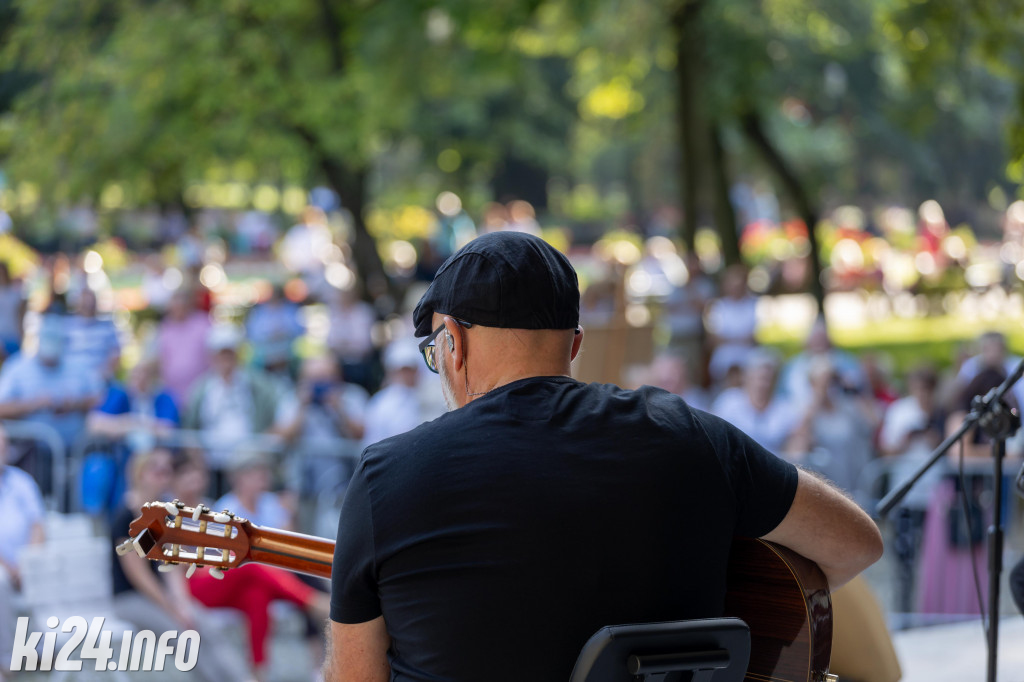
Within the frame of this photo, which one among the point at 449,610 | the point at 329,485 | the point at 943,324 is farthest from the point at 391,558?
the point at 943,324

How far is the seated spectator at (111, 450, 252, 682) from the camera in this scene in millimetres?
5531

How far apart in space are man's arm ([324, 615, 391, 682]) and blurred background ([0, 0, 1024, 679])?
60.9 inches

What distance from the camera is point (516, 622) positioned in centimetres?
181

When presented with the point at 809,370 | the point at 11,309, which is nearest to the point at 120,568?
the point at 809,370

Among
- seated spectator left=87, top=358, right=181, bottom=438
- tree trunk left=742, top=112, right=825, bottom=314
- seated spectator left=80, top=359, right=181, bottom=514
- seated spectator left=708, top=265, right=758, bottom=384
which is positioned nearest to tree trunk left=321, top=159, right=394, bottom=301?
seated spectator left=708, top=265, right=758, bottom=384

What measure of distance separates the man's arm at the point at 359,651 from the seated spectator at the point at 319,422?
5.75 metres

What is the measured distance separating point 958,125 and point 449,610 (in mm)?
23000

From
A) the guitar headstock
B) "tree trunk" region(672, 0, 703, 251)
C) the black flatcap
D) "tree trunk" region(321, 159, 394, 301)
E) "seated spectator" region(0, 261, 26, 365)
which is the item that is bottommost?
the guitar headstock

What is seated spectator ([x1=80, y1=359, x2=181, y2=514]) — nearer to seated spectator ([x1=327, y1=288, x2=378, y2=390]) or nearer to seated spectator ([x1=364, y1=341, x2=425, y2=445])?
seated spectator ([x1=364, y1=341, x2=425, y2=445])

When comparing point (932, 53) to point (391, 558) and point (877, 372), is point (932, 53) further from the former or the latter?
point (391, 558)

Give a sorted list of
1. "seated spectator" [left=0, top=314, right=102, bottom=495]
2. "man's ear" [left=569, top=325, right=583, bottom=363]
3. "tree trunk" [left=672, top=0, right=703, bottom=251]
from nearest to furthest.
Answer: "man's ear" [left=569, top=325, right=583, bottom=363] < "seated spectator" [left=0, top=314, right=102, bottom=495] < "tree trunk" [left=672, top=0, right=703, bottom=251]

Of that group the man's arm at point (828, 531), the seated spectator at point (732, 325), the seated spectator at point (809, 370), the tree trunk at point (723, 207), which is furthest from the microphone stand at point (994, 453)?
the tree trunk at point (723, 207)

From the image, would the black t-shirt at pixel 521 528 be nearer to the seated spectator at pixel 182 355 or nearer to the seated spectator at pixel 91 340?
the seated spectator at pixel 91 340

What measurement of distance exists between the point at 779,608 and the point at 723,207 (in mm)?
12575
